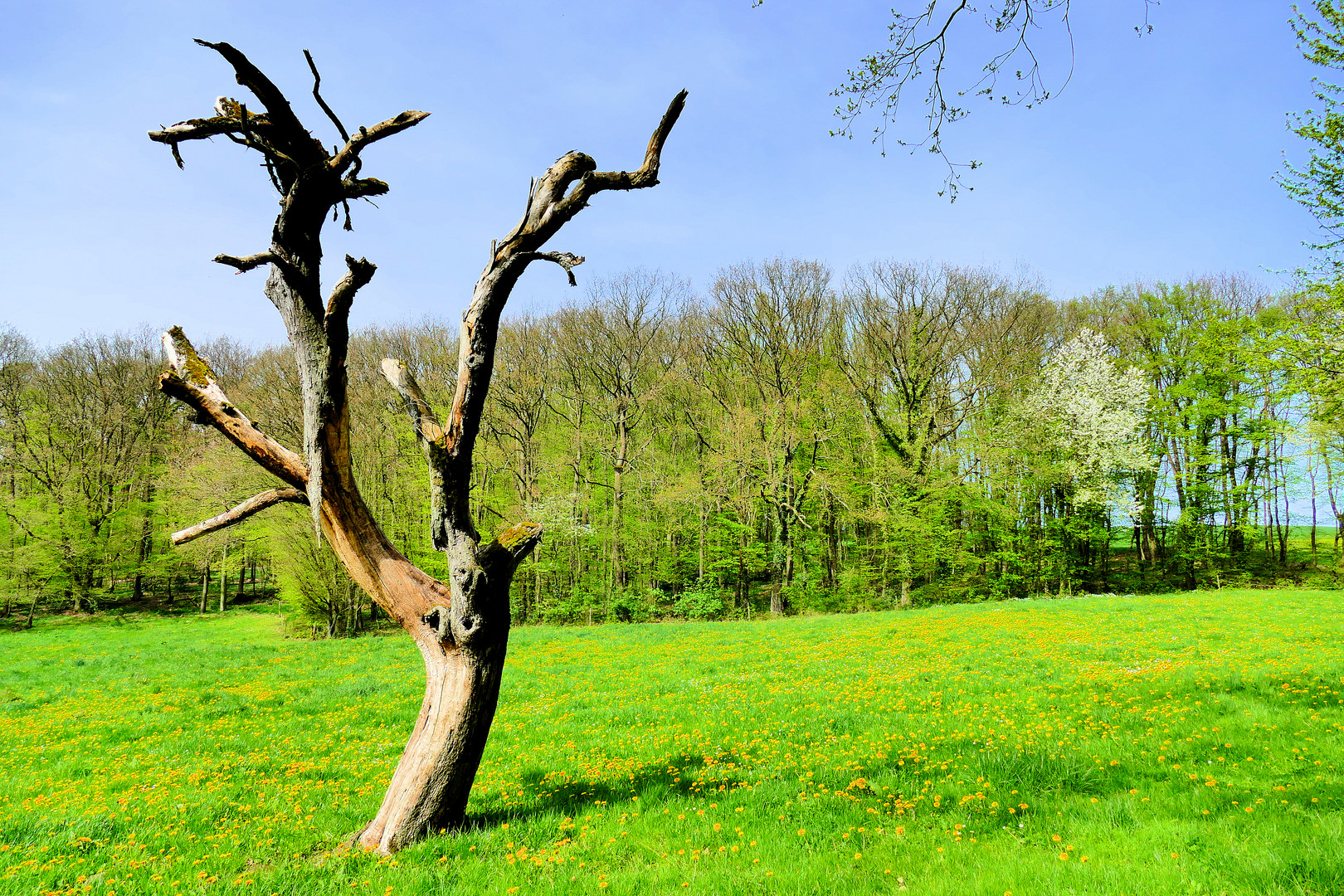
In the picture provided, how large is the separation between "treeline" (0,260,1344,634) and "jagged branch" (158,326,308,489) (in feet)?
76.5

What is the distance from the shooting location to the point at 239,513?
521cm

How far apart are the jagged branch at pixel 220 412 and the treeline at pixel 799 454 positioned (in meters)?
23.3

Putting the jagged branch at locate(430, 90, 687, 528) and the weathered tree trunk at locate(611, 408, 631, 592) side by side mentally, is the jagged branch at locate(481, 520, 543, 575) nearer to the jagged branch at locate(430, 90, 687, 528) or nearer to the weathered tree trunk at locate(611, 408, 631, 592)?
the jagged branch at locate(430, 90, 687, 528)

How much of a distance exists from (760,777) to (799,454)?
90.3 feet

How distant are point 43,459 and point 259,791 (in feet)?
140

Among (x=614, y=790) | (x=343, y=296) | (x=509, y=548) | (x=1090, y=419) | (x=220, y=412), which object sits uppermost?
(x=1090, y=419)

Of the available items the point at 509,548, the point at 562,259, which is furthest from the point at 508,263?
the point at 509,548

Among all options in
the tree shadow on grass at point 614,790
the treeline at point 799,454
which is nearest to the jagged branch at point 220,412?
the tree shadow on grass at point 614,790

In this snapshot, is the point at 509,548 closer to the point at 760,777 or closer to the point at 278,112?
the point at 760,777

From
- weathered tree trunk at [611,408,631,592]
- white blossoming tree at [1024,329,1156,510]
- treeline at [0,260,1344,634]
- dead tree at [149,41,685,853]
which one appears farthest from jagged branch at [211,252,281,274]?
white blossoming tree at [1024,329,1156,510]

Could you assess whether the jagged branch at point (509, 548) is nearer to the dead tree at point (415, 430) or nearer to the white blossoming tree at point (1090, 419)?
the dead tree at point (415, 430)

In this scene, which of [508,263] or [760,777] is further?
[760,777]

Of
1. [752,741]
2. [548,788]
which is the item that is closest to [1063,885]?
[752,741]

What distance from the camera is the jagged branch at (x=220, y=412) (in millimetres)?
5441
